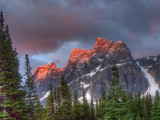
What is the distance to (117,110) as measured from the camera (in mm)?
10773

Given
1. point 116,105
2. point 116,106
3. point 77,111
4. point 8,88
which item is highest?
point 8,88

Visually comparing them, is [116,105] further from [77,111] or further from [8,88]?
[77,111]

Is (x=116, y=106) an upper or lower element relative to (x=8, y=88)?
lower

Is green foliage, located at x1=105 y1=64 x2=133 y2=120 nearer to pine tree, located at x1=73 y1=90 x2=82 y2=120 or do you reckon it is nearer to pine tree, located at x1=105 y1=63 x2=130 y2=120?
pine tree, located at x1=105 y1=63 x2=130 y2=120

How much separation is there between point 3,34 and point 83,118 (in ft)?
121

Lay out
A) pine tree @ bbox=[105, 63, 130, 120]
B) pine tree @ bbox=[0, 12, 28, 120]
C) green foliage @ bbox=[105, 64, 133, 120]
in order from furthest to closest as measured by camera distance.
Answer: pine tree @ bbox=[0, 12, 28, 120] < pine tree @ bbox=[105, 63, 130, 120] < green foliage @ bbox=[105, 64, 133, 120]

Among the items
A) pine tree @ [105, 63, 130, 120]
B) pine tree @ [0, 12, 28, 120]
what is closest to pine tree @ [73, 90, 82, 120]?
pine tree @ [0, 12, 28, 120]

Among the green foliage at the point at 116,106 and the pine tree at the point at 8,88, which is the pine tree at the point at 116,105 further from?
the pine tree at the point at 8,88

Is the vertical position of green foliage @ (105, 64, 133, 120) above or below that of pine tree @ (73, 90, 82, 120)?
above

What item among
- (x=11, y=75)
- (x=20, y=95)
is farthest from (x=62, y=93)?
(x=11, y=75)

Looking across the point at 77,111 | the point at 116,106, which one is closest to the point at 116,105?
the point at 116,106

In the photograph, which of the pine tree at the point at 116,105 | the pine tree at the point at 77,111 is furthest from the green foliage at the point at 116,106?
the pine tree at the point at 77,111

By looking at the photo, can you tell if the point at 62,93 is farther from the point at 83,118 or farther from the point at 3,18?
the point at 3,18

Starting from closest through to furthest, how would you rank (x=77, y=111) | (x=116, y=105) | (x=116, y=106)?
(x=116, y=105), (x=116, y=106), (x=77, y=111)
